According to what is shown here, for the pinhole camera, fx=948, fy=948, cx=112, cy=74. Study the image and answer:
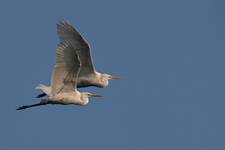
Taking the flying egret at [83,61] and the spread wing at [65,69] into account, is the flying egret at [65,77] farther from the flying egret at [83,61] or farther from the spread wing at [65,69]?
the flying egret at [83,61]

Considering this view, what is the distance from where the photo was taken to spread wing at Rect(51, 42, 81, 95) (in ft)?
112

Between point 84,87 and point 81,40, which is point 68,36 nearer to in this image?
point 81,40

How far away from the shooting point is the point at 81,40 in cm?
3659

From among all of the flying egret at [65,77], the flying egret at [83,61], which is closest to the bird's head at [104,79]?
the flying egret at [83,61]

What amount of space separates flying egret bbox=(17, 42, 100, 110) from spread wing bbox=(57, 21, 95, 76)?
539 mm

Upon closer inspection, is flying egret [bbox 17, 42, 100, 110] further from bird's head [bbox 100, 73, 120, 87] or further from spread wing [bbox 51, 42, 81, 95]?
bird's head [bbox 100, 73, 120, 87]

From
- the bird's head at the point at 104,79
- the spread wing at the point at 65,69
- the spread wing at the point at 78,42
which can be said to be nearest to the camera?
the spread wing at the point at 65,69

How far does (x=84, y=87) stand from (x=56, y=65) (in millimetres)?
5601

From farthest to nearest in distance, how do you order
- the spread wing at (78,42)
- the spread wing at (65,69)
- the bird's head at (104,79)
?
the bird's head at (104,79)
the spread wing at (78,42)
the spread wing at (65,69)

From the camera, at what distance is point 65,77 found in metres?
34.3

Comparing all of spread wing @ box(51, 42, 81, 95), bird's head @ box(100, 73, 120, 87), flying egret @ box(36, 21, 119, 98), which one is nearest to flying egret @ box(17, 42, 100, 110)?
spread wing @ box(51, 42, 81, 95)

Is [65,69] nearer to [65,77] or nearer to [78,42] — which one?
[65,77]

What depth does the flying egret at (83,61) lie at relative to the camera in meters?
35.2

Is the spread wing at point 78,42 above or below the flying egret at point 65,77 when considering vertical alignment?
above
